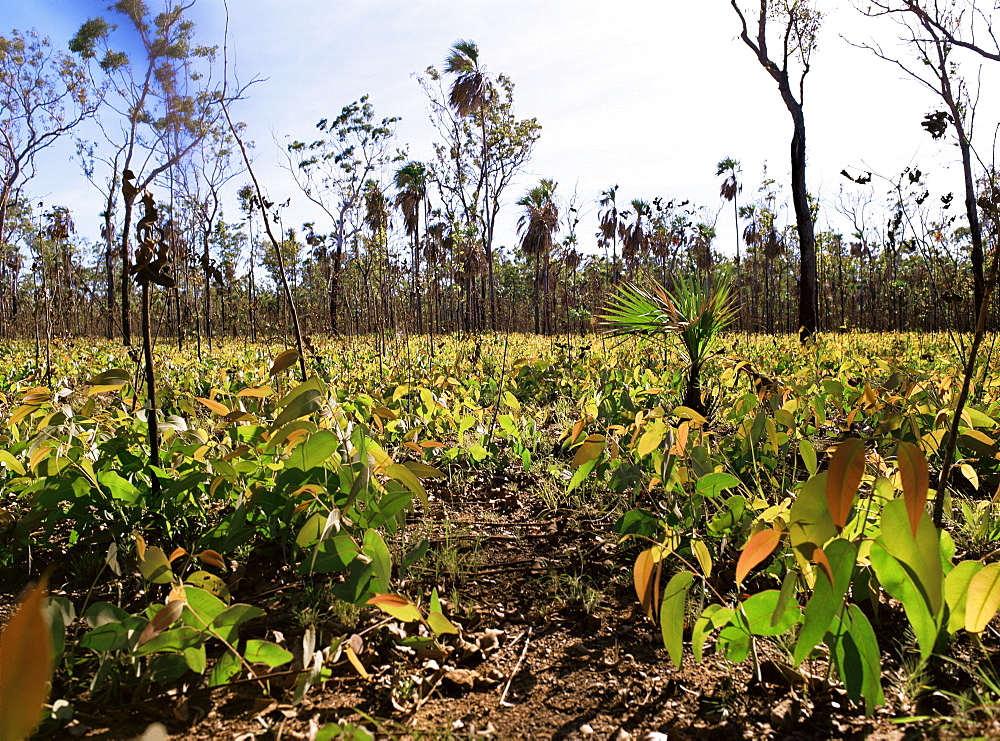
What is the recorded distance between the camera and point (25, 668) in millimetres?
345

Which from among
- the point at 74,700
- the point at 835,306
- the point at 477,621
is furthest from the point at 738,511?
the point at 835,306

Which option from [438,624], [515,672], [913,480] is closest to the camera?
[913,480]

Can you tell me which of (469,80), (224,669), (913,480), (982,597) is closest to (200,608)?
(224,669)

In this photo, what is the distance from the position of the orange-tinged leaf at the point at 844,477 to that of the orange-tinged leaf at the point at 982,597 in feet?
1.41

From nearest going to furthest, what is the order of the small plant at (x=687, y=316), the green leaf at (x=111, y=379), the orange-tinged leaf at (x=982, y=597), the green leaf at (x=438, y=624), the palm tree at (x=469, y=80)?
the orange-tinged leaf at (x=982, y=597) → the green leaf at (x=438, y=624) → the green leaf at (x=111, y=379) → the small plant at (x=687, y=316) → the palm tree at (x=469, y=80)

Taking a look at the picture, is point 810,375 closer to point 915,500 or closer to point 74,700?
point 915,500

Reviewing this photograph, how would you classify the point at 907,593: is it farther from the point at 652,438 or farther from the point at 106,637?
the point at 106,637

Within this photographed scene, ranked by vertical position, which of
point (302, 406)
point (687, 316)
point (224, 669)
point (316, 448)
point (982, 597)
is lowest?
point (224, 669)

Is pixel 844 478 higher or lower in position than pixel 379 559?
higher

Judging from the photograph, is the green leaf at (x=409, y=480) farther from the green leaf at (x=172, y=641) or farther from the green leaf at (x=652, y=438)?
the green leaf at (x=652, y=438)

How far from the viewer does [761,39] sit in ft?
41.4

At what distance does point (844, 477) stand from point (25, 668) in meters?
0.92

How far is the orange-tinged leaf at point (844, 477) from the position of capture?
863mm

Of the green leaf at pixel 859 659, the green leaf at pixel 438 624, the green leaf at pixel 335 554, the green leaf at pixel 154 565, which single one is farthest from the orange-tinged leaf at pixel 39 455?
the green leaf at pixel 859 659
